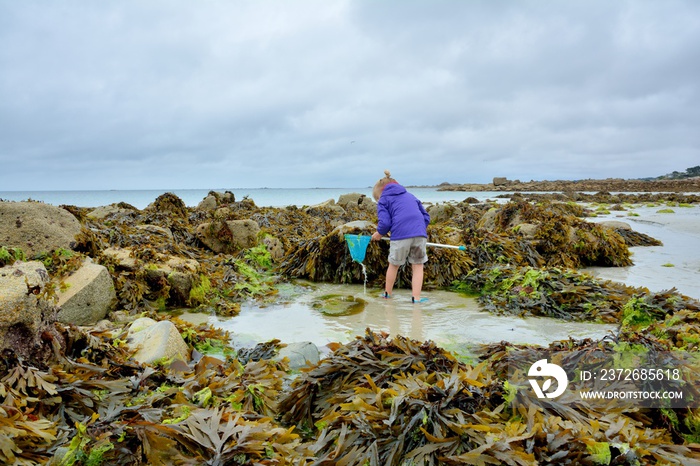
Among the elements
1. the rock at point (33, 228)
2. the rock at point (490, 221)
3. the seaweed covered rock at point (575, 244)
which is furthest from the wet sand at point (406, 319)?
the rock at point (490, 221)

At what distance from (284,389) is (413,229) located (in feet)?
10.7

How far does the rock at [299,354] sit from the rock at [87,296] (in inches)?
84.7

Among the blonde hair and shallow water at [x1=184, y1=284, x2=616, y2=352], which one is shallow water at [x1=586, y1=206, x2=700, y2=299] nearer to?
shallow water at [x1=184, y1=284, x2=616, y2=352]

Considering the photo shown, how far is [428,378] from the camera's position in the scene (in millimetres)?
2393

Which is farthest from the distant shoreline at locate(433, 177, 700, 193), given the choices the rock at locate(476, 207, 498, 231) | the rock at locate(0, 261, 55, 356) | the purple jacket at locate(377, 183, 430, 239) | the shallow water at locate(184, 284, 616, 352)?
the rock at locate(0, 261, 55, 356)

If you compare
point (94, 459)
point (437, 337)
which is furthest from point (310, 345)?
point (94, 459)

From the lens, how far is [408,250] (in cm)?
569

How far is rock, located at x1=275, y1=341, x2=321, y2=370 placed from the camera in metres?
3.18

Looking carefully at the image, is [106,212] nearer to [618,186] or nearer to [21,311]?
[21,311]

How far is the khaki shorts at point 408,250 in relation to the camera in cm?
564

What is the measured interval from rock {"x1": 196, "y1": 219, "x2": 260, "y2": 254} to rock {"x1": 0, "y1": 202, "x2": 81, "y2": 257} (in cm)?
287

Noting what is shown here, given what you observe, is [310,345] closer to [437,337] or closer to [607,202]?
[437,337]

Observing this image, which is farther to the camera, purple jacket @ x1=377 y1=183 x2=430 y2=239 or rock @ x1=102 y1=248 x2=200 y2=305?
purple jacket @ x1=377 y1=183 x2=430 y2=239

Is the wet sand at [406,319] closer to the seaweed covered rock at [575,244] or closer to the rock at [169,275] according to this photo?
the rock at [169,275]
